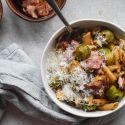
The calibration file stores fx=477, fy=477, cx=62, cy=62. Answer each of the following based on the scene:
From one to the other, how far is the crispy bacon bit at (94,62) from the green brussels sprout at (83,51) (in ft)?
0.05

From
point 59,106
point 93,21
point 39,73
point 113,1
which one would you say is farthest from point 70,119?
point 113,1

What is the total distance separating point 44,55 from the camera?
1428 mm

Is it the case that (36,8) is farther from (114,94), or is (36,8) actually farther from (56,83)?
(114,94)

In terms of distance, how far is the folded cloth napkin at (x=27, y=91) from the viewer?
4.80 ft

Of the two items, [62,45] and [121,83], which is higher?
[62,45]

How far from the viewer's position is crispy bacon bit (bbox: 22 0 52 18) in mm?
1518

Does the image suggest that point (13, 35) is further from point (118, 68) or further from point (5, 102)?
point (118, 68)

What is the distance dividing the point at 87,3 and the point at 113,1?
0.08m

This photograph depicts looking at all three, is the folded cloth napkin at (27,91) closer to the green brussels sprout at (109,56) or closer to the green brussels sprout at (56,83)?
the green brussels sprout at (56,83)

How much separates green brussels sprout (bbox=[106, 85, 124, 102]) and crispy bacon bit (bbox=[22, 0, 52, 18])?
0.33 meters

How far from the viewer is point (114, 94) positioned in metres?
1.37

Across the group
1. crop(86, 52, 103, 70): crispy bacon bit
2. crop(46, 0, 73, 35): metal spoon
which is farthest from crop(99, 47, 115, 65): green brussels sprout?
crop(46, 0, 73, 35): metal spoon

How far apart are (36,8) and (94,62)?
0.29 m

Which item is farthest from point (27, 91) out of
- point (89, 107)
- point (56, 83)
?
point (89, 107)
